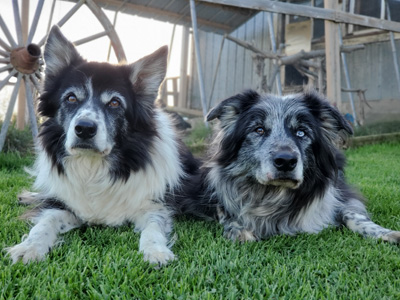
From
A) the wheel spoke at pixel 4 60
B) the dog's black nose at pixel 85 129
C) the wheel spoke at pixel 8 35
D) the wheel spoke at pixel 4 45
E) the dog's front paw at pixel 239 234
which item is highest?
the wheel spoke at pixel 8 35

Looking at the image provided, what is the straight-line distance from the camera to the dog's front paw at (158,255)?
6.52ft

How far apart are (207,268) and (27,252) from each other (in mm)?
996

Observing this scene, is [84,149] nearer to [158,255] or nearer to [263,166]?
[158,255]

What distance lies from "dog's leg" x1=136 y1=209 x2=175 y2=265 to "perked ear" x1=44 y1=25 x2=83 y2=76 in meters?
1.40

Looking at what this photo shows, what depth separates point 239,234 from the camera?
8.55 ft

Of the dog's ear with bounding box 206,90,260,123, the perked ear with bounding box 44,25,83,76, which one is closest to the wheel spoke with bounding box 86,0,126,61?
the perked ear with bounding box 44,25,83,76

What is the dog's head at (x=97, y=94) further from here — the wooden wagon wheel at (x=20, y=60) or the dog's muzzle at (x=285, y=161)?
the wooden wagon wheel at (x=20, y=60)

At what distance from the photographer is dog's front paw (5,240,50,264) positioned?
1.93 metres

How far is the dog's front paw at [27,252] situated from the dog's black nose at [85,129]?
77 cm

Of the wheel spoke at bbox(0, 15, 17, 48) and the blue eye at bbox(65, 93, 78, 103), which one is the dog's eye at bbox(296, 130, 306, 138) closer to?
the blue eye at bbox(65, 93, 78, 103)

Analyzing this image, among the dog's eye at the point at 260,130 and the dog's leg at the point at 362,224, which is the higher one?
the dog's eye at the point at 260,130

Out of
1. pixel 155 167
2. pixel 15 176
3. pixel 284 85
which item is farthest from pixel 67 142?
pixel 284 85

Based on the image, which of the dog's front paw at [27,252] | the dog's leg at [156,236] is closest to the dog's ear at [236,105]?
the dog's leg at [156,236]

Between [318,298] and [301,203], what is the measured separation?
50.9 inches
